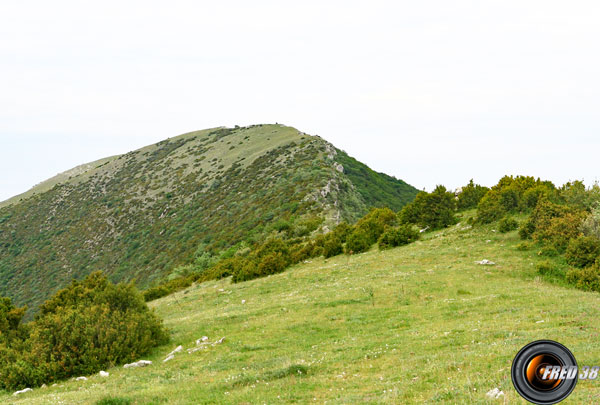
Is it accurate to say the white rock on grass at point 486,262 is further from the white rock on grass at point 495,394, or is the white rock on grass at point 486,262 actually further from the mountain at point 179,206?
the mountain at point 179,206

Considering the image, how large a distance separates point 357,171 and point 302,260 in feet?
194

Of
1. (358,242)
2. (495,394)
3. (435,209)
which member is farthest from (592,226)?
(495,394)

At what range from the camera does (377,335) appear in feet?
45.0

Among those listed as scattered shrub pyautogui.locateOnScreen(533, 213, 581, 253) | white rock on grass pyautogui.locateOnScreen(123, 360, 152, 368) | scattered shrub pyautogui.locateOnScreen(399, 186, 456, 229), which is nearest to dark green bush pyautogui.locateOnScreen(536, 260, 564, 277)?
scattered shrub pyautogui.locateOnScreen(533, 213, 581, 253)

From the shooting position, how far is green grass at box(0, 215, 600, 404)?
8.73 meters

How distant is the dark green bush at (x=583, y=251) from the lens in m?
19.1

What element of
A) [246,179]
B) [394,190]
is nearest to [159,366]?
[246,179]

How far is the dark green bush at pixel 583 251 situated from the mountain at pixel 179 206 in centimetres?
→ 2515

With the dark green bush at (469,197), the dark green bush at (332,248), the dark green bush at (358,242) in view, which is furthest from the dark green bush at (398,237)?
the dark green bush at (469,197)

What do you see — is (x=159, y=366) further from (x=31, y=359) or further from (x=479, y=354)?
(x=479, y=354)

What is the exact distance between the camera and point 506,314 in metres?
13.7

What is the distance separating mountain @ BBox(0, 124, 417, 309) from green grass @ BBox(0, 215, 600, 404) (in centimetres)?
2100

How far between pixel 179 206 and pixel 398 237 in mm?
50843

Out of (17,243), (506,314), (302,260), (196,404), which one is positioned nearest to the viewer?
(196,404)
